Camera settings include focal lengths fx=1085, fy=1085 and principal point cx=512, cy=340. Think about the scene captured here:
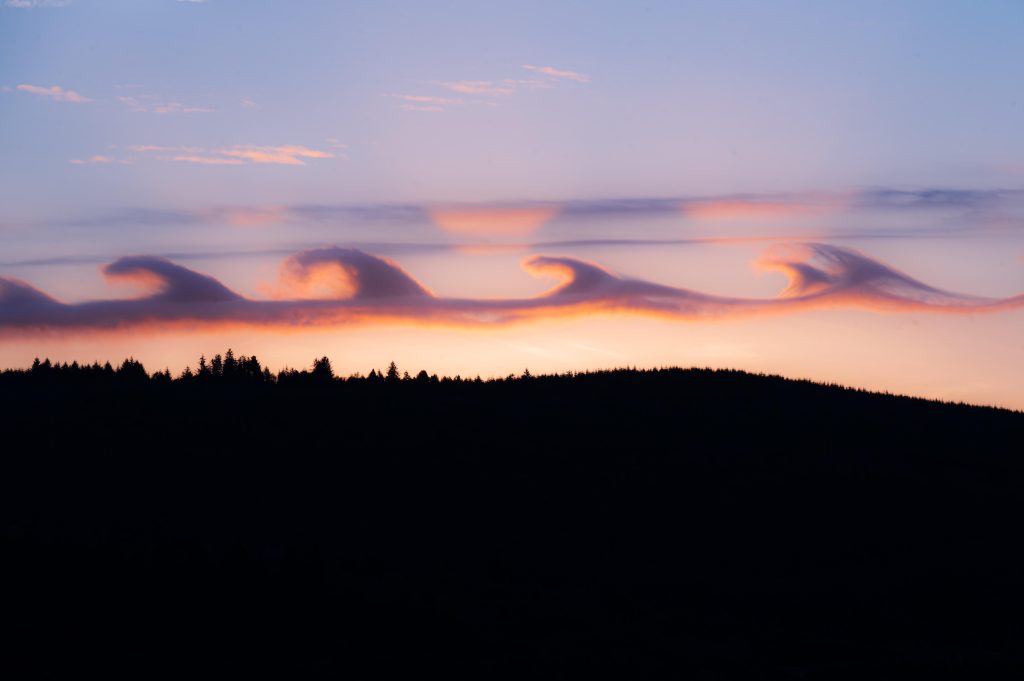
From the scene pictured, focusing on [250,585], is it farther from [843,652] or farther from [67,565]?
[843,652]

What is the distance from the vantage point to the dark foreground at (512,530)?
20172 mm

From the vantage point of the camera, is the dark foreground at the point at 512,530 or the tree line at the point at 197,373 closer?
the dark foreground at the point at 512,530

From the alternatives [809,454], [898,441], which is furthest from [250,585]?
[898,441]

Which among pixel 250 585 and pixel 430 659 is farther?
pixel 250 585

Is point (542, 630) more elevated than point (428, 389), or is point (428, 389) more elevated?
point (428, 389)

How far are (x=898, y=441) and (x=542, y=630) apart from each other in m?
55.9

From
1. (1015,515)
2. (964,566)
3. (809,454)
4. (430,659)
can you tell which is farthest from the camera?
(809,454)

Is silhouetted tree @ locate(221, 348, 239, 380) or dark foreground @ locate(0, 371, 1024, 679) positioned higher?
silhouetted tree @ locate(221, 348, 239, 380)

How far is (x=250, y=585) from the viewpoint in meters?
22.6

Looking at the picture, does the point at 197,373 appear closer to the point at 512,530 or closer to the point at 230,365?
the point at 230,365

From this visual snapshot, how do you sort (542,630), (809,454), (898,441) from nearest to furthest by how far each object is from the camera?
(542,630) < (809,454) < (898,441)

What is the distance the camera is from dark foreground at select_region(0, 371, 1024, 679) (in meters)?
20.2

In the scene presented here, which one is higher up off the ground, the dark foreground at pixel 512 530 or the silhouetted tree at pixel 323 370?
the silhouetted tree at pixel 323 370

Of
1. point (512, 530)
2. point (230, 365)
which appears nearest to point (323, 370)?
point (230, 365)
